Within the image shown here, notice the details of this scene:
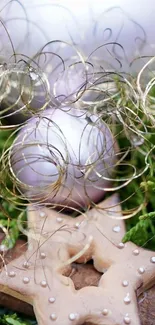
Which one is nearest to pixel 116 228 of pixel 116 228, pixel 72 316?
pixel 116 228

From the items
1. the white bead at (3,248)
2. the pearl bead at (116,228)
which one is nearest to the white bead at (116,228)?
the pearl bead at (116,228)

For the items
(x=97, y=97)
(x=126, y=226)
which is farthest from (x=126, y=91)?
(x=126, y=226)

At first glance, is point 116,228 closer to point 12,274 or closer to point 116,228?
point 116,228

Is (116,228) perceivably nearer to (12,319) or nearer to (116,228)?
(116,228)

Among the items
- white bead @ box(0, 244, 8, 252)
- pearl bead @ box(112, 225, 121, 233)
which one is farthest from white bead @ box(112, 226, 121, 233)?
white bead @ box(0, 244, 8, 252)

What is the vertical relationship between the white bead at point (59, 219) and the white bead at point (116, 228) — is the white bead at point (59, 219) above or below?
above

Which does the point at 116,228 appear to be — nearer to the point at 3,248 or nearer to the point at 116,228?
the point at 116,228

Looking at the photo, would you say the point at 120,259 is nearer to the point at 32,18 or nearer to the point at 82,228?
the point at 82,228

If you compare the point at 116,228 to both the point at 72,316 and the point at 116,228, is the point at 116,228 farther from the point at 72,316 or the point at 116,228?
the point at 72,316

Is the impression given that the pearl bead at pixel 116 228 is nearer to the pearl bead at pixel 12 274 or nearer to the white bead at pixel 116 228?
the white bead at pixel 116 228

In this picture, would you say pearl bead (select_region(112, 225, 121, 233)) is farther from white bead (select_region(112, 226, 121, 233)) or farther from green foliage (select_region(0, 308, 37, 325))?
green foliage (select_region(0, 308, 37, 325))

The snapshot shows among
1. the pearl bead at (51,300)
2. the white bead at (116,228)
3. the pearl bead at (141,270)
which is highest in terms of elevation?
the white bead at (116,228)
